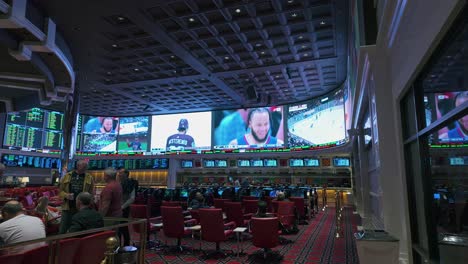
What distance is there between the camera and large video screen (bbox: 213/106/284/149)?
816 inches

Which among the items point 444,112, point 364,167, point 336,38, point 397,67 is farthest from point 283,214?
point 336,38

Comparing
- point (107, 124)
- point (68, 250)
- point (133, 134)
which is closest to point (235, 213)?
point (68, 250)

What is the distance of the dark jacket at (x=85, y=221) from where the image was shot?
3.37 m

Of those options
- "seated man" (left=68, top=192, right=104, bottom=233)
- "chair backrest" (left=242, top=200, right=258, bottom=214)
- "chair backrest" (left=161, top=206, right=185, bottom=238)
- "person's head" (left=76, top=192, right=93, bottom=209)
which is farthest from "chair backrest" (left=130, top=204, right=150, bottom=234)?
"seated man" (left=68, top=192, right=104, bottom=233)

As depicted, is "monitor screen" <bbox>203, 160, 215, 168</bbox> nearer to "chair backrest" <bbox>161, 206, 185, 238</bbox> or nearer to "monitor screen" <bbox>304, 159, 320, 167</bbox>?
"monitor screen" <bbox>304, 159, 320, 167</bbox>

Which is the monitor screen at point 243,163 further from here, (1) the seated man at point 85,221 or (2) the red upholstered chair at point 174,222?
(1) the seated man at point 85,221

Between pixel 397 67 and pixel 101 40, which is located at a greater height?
pixel 101 40

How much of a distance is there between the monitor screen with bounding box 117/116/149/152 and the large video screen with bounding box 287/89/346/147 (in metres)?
11.3

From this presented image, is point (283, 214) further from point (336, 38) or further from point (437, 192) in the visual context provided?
point (336, 38)

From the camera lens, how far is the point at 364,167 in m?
9.85

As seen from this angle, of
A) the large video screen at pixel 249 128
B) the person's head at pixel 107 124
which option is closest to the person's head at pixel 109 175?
the large video screen at pixel 249 128

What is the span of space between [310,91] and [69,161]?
1264 cm

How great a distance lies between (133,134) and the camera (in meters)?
25.6

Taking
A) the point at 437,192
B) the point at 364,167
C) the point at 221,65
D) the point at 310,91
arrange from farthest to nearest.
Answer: the point at 310,91 → the point at 221,65 → the point at 364,167 → the point at 437,192
